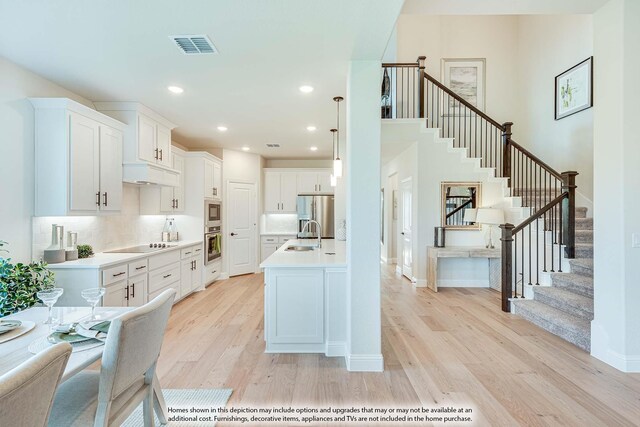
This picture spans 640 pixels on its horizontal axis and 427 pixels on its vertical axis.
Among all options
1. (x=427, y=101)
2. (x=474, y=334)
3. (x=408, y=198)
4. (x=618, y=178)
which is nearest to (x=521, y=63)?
(x=427, y=101)

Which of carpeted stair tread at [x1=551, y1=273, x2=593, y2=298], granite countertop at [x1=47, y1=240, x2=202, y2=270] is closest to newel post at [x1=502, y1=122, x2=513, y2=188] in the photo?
carpeted stair tread at [x1=551, y1=273, x2=593, y2=298]

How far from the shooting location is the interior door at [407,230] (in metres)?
→ 6.16

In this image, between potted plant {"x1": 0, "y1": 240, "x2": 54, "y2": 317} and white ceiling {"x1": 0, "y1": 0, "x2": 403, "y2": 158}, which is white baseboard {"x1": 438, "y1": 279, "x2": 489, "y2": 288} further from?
potted plant {"x1": 0, "y1": 240, "x2": 54, "y2": 317}

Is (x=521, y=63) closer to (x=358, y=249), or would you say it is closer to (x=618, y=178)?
(x=618, y=178)

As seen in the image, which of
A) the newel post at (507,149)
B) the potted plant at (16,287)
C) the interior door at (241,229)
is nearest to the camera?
the potted plant at (16,287)

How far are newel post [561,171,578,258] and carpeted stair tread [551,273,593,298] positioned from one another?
37 cm

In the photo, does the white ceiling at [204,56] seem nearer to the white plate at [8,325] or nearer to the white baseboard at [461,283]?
the white plate at [8,325]

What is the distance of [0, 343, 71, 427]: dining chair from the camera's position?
2.51 ft

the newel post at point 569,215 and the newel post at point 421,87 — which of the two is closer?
the newel post at point 569,215

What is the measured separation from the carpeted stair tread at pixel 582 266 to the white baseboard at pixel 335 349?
3061 mm

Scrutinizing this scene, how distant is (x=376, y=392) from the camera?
2357 mm

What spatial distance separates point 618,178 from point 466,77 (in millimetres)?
4835

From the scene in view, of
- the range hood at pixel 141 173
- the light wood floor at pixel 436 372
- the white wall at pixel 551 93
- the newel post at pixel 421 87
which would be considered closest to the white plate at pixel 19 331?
the light wood floor at pixel 436 372

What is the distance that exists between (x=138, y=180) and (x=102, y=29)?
2.04 meters
